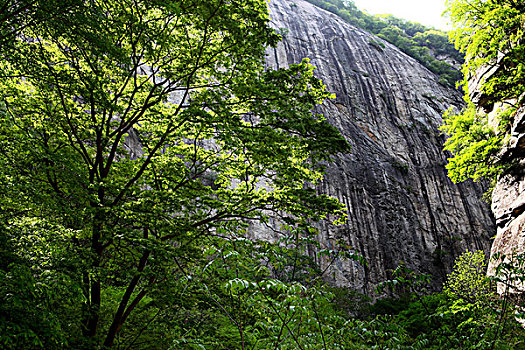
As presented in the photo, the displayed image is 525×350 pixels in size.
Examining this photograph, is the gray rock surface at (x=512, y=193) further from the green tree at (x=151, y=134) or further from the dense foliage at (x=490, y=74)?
the green tree at (x=151, y=134)

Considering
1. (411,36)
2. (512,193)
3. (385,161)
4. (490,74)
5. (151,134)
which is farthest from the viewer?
(411,36)

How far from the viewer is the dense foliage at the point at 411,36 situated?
1353 inches

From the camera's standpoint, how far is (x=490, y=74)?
10.5m

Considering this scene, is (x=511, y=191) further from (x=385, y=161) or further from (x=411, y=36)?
(x=411, y=36)

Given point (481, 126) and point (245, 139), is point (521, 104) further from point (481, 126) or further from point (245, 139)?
point (245, 139)

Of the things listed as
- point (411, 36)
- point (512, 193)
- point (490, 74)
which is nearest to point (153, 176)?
point (512, 193)

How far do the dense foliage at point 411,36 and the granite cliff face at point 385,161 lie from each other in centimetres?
431

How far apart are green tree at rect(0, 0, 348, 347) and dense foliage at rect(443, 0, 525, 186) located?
7651 mm

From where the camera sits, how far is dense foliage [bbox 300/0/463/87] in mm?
34378

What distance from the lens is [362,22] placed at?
41375 millimetres

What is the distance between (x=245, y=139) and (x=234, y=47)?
64.7 inches

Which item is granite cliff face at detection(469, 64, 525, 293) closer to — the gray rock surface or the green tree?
the gray rock surface

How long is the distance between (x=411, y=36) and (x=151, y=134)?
49.5m

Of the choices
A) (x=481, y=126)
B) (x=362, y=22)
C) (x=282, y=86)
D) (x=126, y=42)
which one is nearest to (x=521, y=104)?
(x=481, y=126)
